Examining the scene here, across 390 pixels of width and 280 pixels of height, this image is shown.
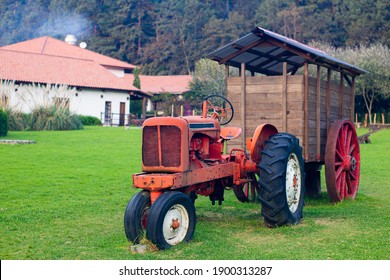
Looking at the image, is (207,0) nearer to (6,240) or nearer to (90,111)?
(90,111)

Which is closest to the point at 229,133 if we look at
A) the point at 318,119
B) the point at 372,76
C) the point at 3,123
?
the point at 318,119

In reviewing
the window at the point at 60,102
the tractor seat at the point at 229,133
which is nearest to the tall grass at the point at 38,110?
the window at the point at 60,102

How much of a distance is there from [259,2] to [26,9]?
32.5 metres

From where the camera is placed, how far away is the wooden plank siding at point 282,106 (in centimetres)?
1011

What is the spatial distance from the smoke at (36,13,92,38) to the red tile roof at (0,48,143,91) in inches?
1177

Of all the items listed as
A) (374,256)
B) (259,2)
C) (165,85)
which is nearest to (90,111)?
(165,85)

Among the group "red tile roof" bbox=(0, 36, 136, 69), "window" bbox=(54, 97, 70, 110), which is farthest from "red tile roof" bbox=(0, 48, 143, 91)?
"window" bbox=(54, 97, 70, 110)

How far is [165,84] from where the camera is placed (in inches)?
2552

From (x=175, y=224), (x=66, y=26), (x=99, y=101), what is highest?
(x=66, y=26)

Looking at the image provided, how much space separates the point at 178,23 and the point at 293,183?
6926cm

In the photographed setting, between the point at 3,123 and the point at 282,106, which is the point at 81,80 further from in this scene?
the point at 282,106

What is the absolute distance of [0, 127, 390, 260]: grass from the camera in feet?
22.8

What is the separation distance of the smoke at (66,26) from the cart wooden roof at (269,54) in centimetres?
7229

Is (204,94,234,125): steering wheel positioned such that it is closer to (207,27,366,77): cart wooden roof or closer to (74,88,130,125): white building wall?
(207,27,366,77): cart wooden roof
